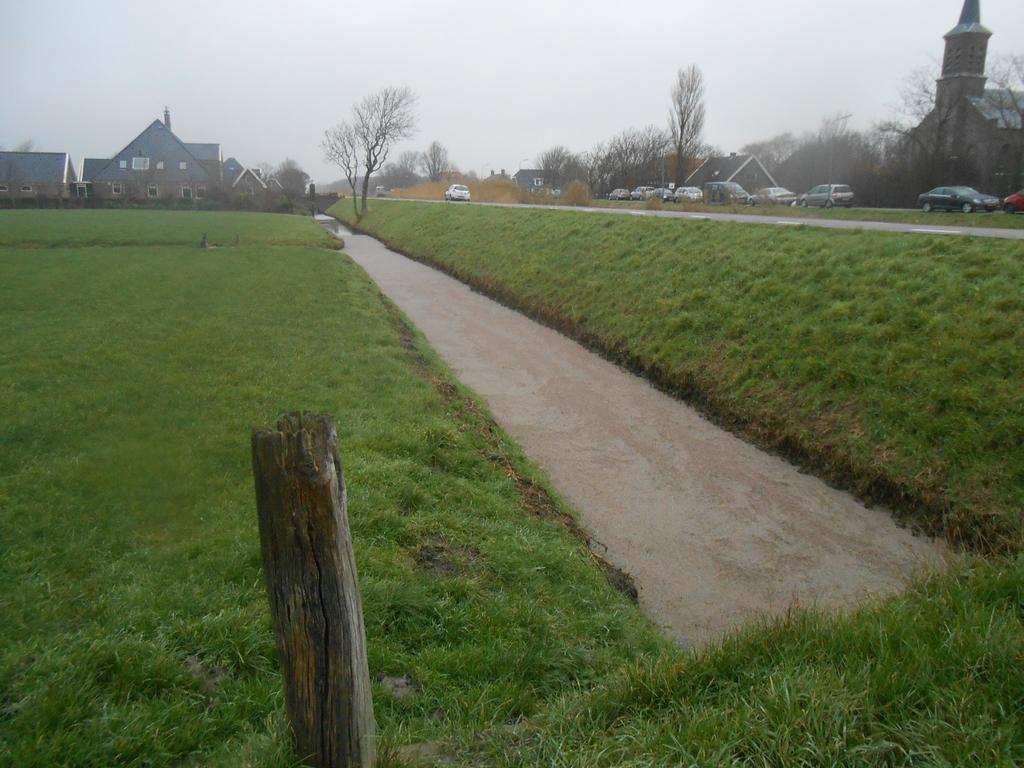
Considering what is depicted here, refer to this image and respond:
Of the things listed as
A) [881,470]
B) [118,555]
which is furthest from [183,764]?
[881,470]

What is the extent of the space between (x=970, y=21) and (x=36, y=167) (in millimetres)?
59239

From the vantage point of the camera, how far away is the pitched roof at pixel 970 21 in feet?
151

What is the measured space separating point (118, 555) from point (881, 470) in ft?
25.1

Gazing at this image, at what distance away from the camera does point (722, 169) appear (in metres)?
63.0

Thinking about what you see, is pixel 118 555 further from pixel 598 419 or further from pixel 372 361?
pixel 598 419

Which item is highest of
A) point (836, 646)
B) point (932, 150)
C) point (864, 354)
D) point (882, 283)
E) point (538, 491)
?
point (932, 150)

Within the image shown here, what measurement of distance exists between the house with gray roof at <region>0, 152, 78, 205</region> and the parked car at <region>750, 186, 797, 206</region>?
38.7 meters

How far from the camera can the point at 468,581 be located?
16.5 ft

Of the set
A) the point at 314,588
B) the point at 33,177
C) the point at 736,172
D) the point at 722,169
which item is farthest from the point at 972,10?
the point at 314,588

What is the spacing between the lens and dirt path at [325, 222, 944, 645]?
6.72 metres

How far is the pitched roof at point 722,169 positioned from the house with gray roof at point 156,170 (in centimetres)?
4331

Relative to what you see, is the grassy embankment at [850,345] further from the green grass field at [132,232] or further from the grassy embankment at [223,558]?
the green grass field at [132,232]

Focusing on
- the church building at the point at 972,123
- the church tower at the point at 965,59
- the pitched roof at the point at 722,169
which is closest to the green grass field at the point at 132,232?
the church building at the point at 972,123

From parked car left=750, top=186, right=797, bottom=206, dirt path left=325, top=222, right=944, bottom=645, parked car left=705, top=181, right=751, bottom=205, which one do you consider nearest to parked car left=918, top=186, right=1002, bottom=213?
parked car left=750, top=186, right=797, bottom=206
